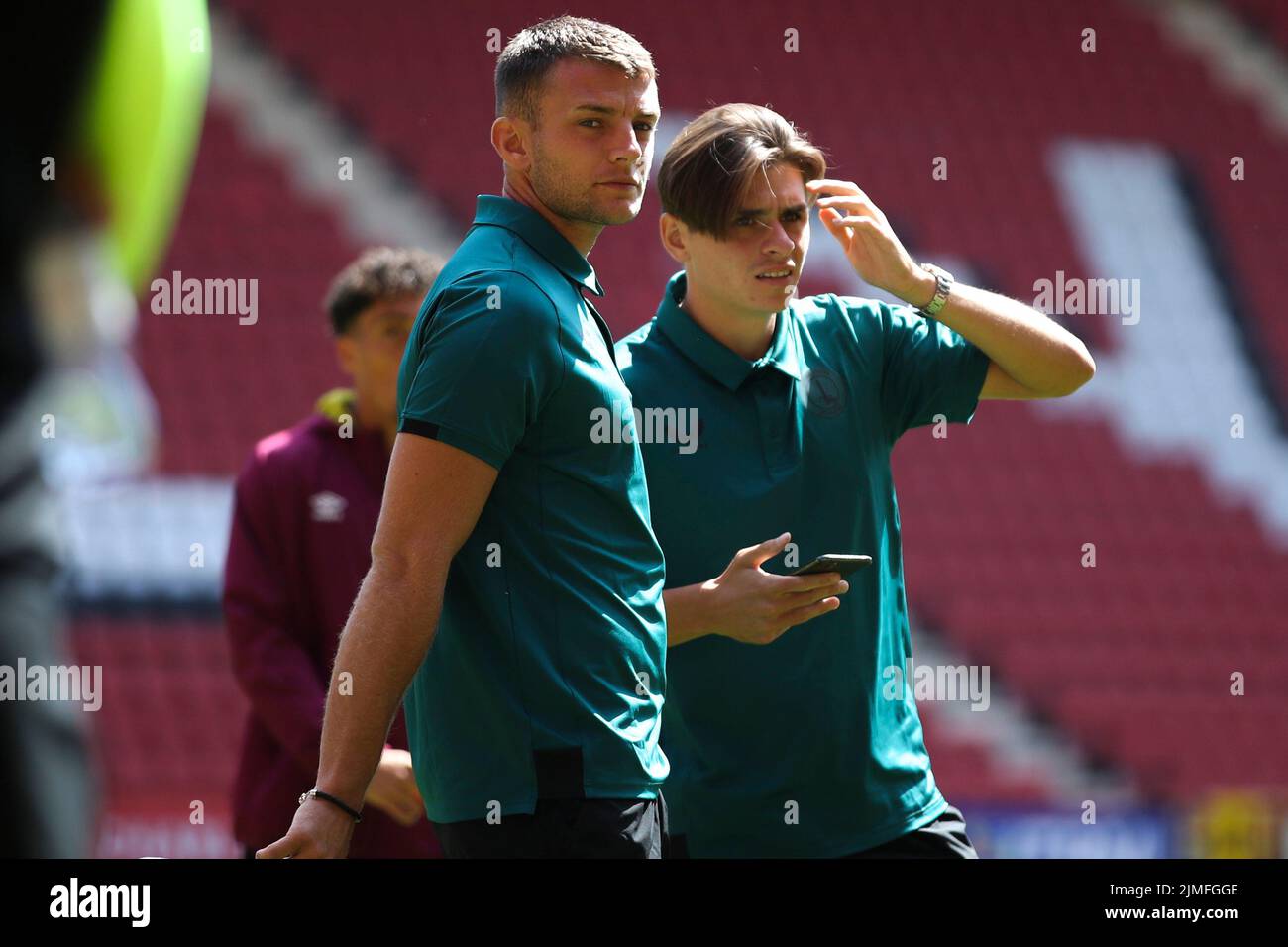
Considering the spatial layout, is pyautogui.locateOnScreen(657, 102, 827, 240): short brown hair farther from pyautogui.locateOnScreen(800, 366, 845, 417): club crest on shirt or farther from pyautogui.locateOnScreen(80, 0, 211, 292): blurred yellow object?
pyautogui.locateOnScreen(80, 0, 211, 292): blurred yellow object

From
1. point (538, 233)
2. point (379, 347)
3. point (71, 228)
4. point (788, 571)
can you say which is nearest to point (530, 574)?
point (538, 233)

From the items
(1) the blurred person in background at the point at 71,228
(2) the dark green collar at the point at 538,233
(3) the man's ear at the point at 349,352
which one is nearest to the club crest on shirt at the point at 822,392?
(2) the dark green collar at the point at 538,233

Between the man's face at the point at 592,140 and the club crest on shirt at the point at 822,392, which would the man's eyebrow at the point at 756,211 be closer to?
the club crest on shirt at the point at 822,392

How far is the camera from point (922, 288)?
264 centimetres

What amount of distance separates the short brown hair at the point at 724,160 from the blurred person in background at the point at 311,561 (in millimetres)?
695

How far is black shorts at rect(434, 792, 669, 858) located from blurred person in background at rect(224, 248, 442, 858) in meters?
1.08

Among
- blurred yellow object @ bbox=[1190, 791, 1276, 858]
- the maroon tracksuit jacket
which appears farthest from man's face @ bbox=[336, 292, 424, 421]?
blurred yellow object @ bbox=[1190, 791, 1276, 858]

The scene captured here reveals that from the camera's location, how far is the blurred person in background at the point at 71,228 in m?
0.85

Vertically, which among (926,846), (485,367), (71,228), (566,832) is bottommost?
(926,846)

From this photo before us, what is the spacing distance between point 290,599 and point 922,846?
146 centimetres

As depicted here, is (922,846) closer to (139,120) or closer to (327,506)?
(327,506)

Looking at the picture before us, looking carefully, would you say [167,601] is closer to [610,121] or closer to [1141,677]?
[1141,677]

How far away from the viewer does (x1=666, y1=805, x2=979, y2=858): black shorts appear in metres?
2.57

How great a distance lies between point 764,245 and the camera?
8.79ft
